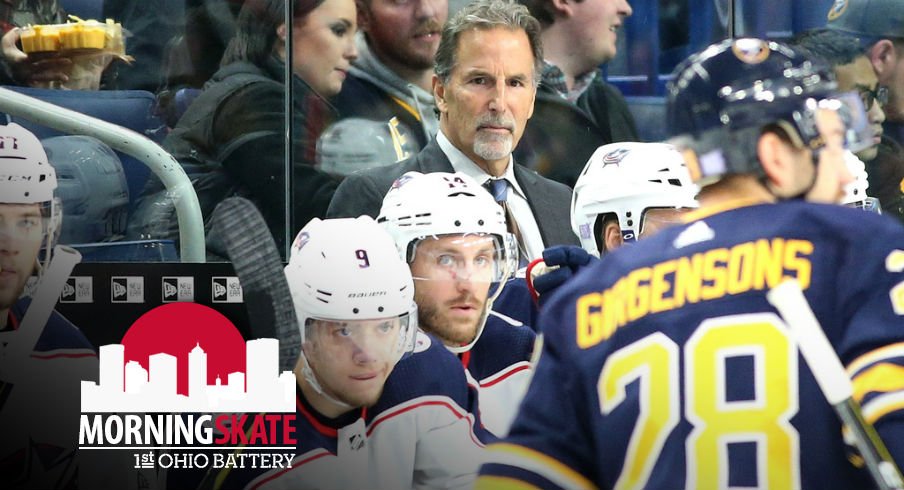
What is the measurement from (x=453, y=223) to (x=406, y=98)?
1.11ft

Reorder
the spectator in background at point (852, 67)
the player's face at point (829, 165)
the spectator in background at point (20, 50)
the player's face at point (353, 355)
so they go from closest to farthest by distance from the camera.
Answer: the player's face at point (829, 165) < the spectator in background at point (20, 50) < the player's face at point (353, 355) < the spectator in background at point (852, 67)

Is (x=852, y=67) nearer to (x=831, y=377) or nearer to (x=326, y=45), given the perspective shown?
(x=326, y=45)

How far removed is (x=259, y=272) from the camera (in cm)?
305

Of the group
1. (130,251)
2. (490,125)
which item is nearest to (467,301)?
(490,125)

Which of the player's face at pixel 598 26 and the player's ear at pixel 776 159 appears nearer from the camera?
the player's ear at pixel 776 159

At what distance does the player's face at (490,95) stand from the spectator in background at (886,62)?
32.7 inches

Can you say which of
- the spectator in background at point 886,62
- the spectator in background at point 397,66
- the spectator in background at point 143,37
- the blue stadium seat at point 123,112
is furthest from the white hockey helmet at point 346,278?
the spectator in background at point 886,62

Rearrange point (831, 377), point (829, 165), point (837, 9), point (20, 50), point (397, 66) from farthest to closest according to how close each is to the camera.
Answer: point (837, 9)
point (397, 66)
point (20, 50)
point (829, 165)
point (831, 377)

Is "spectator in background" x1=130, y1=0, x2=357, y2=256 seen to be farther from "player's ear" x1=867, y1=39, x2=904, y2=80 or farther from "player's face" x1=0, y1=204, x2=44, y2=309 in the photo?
"player's ear" x1=867, y1=39, x2=904, y2=80

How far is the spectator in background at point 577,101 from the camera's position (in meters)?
3.16

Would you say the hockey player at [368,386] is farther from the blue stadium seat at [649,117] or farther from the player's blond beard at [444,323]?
the blue stadium seat at [649,117]

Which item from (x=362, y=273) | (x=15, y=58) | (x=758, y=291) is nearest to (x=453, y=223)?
(x=362, y=273)

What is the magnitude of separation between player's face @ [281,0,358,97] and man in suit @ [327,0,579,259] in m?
0.23

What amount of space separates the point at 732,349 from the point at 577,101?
143cm
